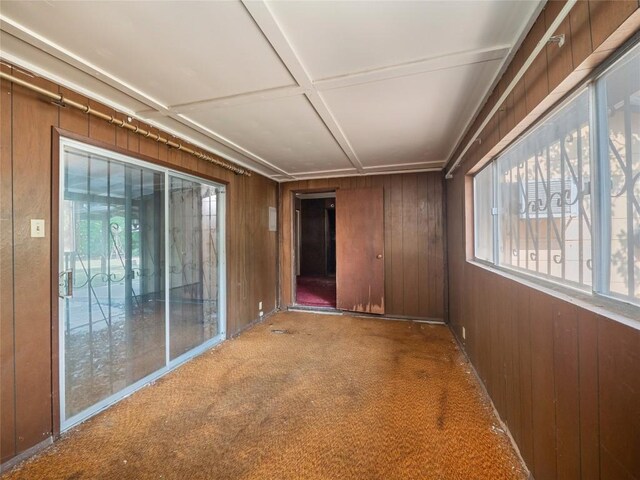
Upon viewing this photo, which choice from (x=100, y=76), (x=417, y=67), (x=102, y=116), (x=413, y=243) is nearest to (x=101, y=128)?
(x=102, y=116)

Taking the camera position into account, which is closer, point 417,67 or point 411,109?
point 417,67

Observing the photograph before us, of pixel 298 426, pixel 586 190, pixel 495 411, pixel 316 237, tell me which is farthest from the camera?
pixel 316 237

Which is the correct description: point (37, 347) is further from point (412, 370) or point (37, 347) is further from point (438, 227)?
point (438, 227)

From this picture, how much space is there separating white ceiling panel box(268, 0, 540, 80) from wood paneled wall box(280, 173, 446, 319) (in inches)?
111

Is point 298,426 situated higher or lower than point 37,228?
lower

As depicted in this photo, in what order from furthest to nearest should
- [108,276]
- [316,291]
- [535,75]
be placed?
1. [316,291]
2. [108,276]
3. [535,75]

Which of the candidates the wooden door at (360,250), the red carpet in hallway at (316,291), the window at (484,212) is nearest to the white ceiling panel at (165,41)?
the window at (484,212)

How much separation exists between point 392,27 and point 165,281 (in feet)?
8.90

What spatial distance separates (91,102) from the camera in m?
1.96

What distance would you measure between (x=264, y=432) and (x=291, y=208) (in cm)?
362

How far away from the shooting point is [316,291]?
19.9ft

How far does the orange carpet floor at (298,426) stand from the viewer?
5.02ft

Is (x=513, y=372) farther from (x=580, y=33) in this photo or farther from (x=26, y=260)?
(x=26, y=260)

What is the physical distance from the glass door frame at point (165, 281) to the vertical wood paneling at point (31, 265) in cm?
7
